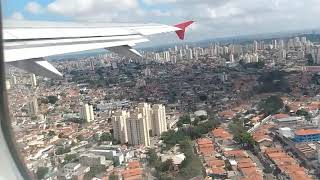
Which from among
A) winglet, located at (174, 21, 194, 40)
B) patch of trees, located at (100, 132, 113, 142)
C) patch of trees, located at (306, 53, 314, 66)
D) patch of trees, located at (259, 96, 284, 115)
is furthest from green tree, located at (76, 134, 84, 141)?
patch of trees, located at (306, 53, 314, 66)

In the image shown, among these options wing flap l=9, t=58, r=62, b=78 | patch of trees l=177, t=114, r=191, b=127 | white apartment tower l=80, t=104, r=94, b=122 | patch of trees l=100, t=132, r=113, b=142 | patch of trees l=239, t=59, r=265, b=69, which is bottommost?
patch of trees l=177, t=114, r=191, b=127

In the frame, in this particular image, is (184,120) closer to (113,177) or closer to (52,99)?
(52,99)

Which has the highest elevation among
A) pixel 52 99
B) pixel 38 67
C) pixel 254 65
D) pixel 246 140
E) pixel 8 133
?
pixel 38 67

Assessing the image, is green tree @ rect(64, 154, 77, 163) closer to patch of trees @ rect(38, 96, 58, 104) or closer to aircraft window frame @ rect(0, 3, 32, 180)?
patch of trees @ rect(38, 96, 58, 104)

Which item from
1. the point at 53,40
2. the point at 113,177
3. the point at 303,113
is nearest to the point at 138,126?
the point at 113,177

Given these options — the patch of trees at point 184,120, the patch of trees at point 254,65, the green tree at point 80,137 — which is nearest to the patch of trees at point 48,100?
the green tree at point 80,137

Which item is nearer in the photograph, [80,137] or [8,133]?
[8,133]

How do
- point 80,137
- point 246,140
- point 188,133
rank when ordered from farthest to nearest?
point 188,133
point 246,140
point 80,137
